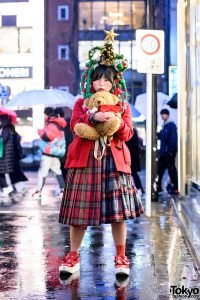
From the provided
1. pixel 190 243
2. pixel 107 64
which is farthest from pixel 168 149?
pixel 107 64

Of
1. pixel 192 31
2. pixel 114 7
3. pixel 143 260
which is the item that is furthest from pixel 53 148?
pixel 114 7

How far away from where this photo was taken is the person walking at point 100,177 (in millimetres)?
5848

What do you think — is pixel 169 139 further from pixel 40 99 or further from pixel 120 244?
pixel 120 244

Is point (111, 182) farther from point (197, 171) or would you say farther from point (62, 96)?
point (62, 96)

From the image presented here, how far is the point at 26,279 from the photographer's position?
575 centimetres

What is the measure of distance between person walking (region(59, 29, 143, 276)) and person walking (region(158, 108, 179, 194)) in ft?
27.7

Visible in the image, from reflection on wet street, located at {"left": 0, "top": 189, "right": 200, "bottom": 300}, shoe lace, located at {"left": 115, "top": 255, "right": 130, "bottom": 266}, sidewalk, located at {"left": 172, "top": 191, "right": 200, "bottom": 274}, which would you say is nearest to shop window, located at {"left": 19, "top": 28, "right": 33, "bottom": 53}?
sidewalk, located at {"left": 172, "top": 191, "right": 200, "bottom": 274}

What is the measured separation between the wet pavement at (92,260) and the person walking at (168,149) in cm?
433

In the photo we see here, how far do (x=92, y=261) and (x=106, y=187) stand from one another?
0.98 m

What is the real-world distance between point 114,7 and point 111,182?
43.2 m

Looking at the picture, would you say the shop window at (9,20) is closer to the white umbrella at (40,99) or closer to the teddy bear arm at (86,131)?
the white umbrella at (40,99)

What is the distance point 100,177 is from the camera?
19.4 feet

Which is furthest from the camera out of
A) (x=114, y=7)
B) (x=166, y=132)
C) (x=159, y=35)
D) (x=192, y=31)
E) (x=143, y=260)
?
(x=114, y=7)

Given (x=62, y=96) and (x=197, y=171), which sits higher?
(x=62, y=96)
